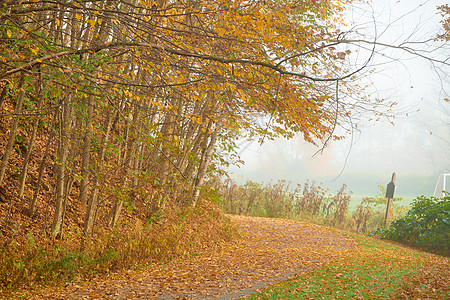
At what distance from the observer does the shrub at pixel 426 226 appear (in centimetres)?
1154

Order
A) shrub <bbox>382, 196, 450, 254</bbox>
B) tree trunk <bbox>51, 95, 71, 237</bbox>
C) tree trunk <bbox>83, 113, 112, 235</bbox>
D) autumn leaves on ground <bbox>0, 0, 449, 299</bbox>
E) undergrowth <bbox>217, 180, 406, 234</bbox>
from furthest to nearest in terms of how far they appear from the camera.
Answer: undergrowth <bbox>217, 180, 406, 234</bbox>, shrub <bbox>382, 196, 450, 254</bbox>, tree trunk <bbox>83, 113, 112, 235</bbox>, tree trunk <bbox>51, 95, 71, 237</bbox>, autumn leaves on ground <bbox>0, 0, 449, 299</bbox>

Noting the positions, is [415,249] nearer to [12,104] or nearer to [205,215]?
[205,215]

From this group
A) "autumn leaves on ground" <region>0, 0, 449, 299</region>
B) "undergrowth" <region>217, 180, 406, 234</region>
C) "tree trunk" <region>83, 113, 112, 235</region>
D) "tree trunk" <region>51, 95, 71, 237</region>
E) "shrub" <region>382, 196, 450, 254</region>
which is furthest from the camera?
"undergrowth" <region>217, 180, 406, 234</region>

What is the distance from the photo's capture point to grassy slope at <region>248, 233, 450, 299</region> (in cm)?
544

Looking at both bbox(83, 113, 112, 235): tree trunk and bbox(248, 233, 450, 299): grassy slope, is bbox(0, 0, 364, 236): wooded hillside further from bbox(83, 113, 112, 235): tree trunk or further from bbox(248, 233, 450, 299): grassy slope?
bbox(248, 233, 450, 299): grassy slope

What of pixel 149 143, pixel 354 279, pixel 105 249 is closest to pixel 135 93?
pixel 149 143

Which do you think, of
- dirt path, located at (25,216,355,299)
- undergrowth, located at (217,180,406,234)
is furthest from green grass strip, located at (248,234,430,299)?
undergrowth, located at (217,180,406,234)

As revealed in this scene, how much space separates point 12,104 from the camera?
8.05 m

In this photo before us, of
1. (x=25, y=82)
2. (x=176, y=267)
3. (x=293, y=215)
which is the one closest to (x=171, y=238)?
(x=176, y=267)

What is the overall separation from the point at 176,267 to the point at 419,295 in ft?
13.0

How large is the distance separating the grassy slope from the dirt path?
385 millimetres

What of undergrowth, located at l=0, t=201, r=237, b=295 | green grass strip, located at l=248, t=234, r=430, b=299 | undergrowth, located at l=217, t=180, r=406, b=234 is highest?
undergrowth, located at l=217, t=180, r=406, b=234

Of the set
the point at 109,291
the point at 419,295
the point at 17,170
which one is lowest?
the point at 109,291

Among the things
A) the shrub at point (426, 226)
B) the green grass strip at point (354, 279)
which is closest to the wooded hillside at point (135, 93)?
the green grass strip at point (354, 279)
